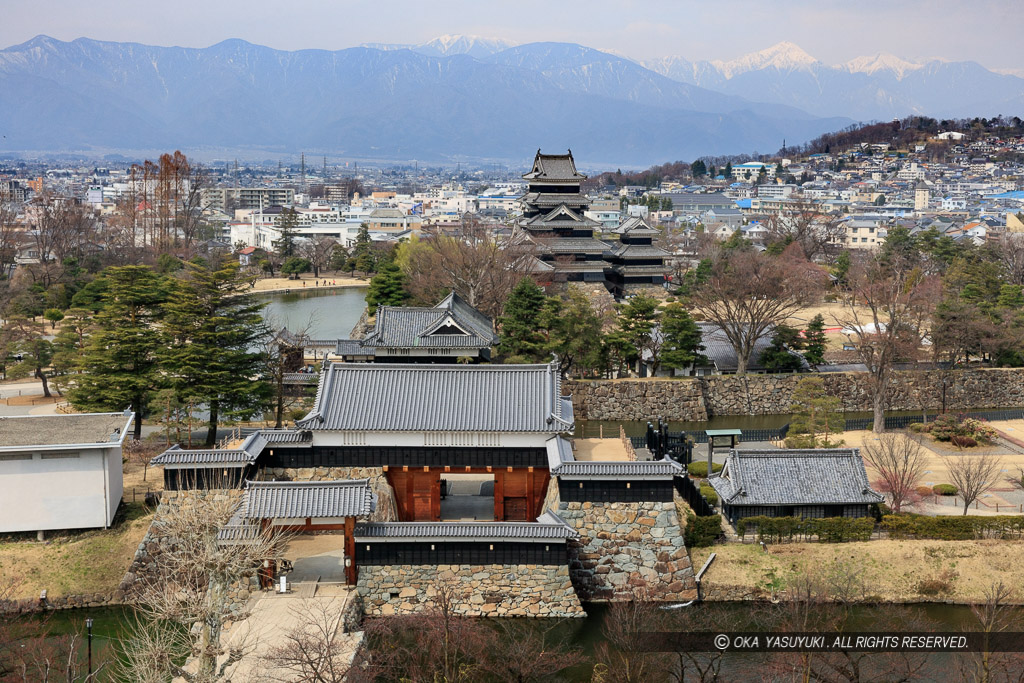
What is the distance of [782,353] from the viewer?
36438 mm

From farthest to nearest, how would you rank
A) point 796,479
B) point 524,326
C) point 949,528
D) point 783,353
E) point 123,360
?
point 783,353
point 524,326
point 123,360
point 796,479
point 949,528

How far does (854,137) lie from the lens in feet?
598

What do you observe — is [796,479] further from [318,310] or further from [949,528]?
[318,310]

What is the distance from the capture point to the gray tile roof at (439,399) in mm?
21016

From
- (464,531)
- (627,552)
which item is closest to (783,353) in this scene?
(627,552)

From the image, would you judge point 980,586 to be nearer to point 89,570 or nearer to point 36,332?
point 89,570

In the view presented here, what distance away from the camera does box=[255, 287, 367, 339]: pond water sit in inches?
1923

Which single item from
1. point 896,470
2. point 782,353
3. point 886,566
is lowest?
point 886,566

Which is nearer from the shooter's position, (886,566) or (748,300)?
(886,566)

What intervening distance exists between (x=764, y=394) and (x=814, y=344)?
9.71 ft

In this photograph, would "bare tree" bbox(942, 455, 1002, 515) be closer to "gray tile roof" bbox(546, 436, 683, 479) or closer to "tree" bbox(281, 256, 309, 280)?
"gray tile roof" bbox(546, 436, 683, 479)

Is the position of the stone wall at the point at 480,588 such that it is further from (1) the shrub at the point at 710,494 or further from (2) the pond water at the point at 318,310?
(2) the pond water at the point at 318,310

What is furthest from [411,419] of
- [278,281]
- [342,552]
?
[278,281]

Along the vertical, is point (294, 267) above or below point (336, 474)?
below
